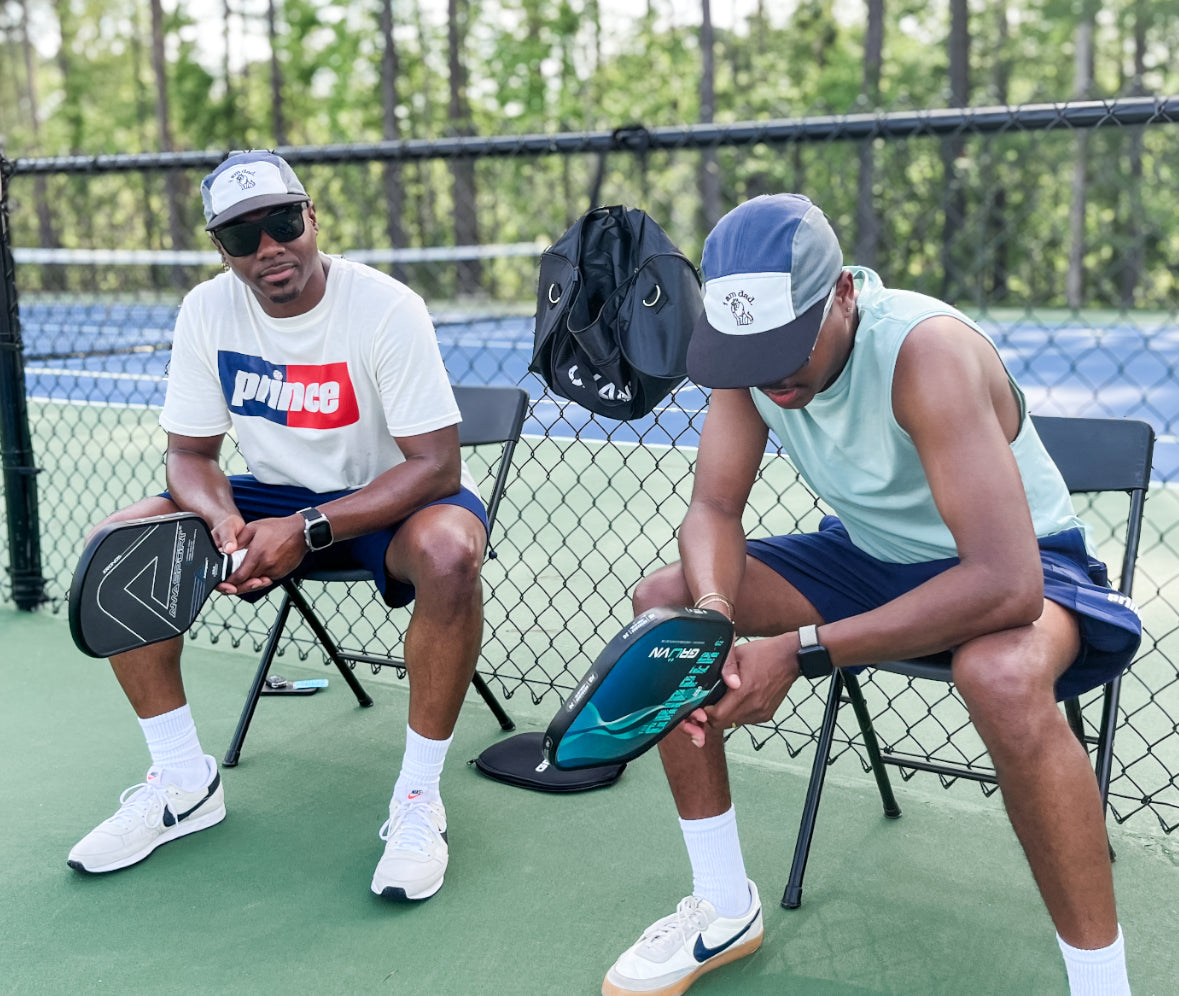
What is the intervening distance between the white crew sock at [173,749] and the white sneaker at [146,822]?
0.02 meters

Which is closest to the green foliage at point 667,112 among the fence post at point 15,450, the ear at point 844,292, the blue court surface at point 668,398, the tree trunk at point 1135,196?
the tree trunk at point 1135,196

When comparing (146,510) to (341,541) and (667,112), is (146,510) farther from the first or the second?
(667,112)

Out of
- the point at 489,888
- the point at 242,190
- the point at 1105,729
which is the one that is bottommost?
the point at 489,888

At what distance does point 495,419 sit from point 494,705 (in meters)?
0.75

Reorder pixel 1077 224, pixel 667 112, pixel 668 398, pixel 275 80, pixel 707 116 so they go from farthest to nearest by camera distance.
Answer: pixel 275 80 → pixel 667 112 → pixel 707 116 → pixel 1077 224 → pixel 668 398

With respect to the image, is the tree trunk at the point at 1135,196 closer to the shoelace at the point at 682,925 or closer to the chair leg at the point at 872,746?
the chair leg at the point at 872,746

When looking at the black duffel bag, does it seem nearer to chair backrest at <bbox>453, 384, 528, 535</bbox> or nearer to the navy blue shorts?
chair backrest at <bbox>453, 384, 528, 535</bbox>

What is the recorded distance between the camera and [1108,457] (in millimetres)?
2604

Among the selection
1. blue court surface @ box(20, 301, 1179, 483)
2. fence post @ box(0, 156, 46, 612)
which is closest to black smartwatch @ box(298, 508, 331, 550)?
fence post @ box(0, 156, 46, 612)

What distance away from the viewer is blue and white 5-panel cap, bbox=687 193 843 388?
195 centimetres

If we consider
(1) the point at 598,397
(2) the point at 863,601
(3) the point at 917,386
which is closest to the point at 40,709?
(1) the point at 598,397

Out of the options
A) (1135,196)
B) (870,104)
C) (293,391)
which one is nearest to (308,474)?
(293,391)

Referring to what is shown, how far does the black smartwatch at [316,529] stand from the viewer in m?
2.67

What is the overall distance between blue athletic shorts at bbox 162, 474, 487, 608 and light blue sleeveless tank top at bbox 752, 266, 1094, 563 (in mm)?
912
